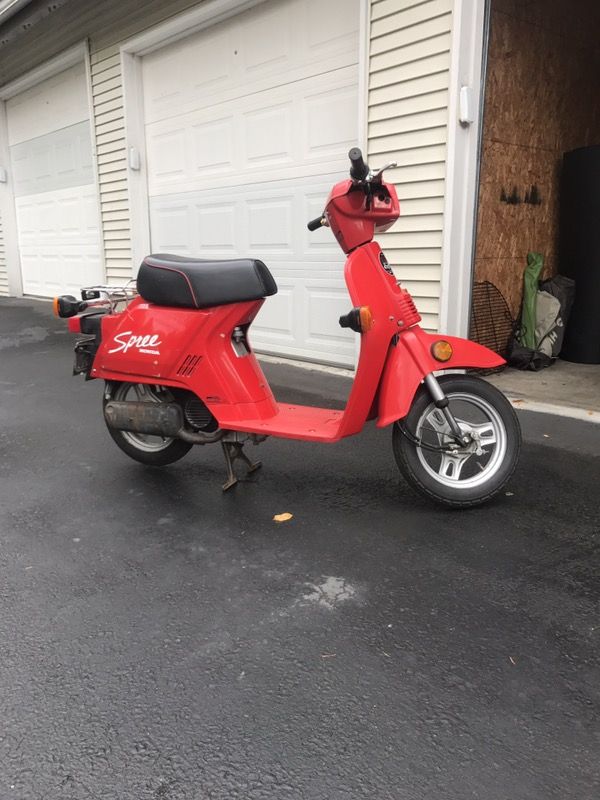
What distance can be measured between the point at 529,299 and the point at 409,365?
366cm

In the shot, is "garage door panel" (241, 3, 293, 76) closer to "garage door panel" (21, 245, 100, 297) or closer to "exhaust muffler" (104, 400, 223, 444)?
"garage door panel" (21, 245, 100, 297)

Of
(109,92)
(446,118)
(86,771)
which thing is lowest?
(86,771)

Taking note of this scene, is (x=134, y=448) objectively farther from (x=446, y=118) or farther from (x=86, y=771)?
(x=446, y=118)

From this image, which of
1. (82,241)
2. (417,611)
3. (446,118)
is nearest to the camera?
(417,611)

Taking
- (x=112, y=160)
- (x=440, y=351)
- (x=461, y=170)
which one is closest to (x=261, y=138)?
(x=461, y=170)

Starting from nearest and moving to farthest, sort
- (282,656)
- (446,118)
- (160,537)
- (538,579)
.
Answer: (282,656), (538,579), (160,537), (446,118)

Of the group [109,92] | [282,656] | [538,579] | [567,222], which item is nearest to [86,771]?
[282,656]

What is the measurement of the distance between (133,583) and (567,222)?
549cm

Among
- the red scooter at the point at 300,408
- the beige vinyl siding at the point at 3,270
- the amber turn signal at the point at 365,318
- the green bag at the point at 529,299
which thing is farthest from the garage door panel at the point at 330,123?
the beige vinyl siding at the point at 3,270

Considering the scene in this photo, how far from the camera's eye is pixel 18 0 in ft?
27.5

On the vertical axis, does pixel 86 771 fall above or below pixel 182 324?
below

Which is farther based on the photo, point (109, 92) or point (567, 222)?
point (109, 92)

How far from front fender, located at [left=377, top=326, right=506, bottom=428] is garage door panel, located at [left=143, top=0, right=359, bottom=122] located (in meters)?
3.67

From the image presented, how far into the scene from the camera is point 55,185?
10422 millimetres
